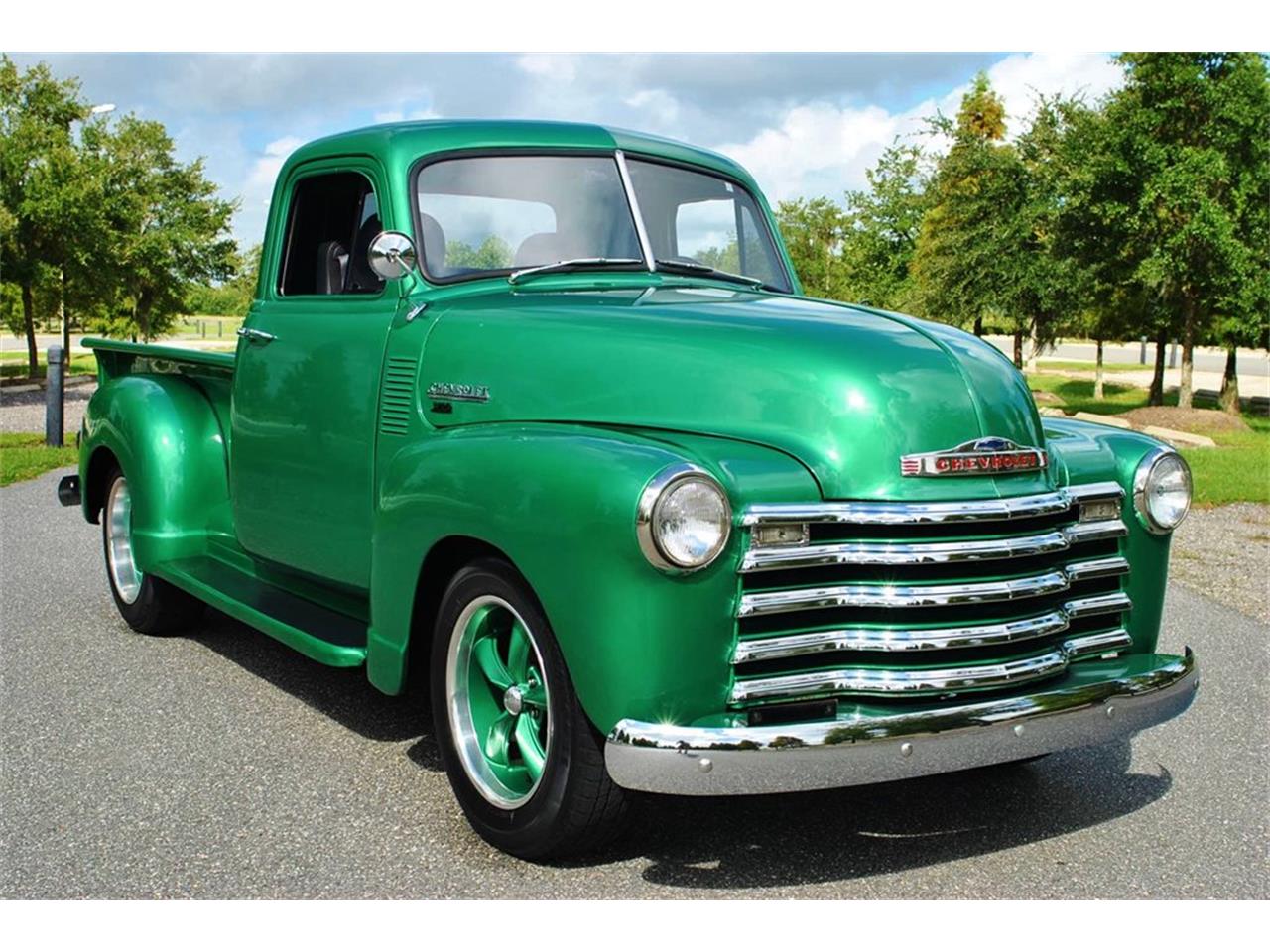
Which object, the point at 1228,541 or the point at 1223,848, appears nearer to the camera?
the point at 1223,848

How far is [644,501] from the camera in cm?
316

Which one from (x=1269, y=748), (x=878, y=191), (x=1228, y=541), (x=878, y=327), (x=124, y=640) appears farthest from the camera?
(x=878, y=191)

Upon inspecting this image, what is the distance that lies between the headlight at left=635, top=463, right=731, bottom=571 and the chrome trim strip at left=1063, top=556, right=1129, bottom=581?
1096 millimetres

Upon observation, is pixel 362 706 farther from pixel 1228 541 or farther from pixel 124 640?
pixel 1228 541

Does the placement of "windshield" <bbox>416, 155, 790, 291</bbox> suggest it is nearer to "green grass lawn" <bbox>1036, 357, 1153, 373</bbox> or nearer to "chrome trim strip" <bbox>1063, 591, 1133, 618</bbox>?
"chrome trim strip" <bbox>1063, 591, 1133, 618</bbox>

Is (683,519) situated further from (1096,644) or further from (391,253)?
(391,253)

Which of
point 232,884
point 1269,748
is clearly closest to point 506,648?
point 232,884

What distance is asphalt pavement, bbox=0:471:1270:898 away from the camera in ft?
11.6

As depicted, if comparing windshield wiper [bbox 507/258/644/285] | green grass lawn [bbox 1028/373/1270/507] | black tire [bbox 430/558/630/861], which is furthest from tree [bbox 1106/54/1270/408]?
black tire [bbox 430/558/630/861]

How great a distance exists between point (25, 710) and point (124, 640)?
3.65 ft

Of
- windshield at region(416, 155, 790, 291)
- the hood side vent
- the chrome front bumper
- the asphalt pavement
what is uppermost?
windshield at region(416, 155, 790, 291)

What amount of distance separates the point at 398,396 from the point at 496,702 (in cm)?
114

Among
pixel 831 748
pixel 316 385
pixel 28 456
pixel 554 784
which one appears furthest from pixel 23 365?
pixel 831 748
